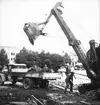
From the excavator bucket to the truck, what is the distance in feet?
8.34

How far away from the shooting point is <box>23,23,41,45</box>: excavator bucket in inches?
539

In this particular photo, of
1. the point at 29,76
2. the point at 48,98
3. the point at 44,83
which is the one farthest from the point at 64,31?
the point at 48,98

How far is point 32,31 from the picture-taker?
45.3 ft

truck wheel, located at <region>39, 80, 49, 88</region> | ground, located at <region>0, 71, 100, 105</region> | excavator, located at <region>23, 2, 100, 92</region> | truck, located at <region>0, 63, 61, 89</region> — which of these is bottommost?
ground, located at <region>0, 71, 100, 105</region>

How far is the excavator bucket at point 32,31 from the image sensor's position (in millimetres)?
Answer: 13680

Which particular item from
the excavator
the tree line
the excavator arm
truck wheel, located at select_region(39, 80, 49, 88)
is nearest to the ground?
the excavator

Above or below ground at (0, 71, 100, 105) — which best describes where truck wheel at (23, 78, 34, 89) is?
above

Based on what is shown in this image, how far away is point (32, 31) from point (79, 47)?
362cm

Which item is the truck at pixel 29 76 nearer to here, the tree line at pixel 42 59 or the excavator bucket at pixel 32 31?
the excavator bucket at pixel 32 31

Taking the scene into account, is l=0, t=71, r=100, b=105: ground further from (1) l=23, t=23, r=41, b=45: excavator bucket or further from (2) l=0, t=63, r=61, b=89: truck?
(1) l=23, t=23, r=41, b=45: excavator bucket

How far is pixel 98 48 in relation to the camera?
11281mm

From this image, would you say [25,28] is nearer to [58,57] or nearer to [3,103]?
[3,103]

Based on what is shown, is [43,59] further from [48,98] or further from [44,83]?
[48,98]

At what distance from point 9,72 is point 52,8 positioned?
723 centimetres
